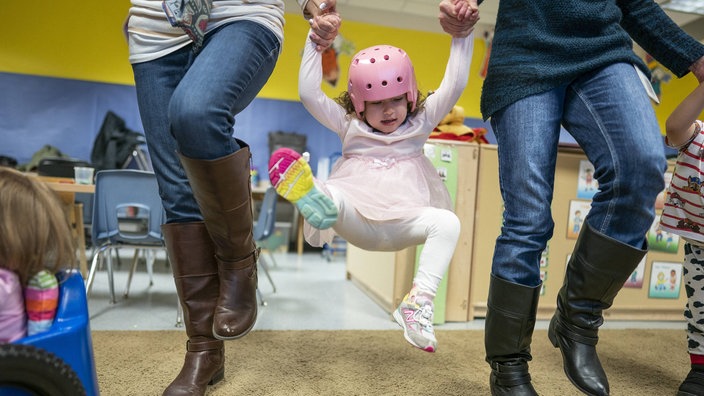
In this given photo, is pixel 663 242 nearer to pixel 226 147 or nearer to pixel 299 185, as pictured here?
pixel 299 185

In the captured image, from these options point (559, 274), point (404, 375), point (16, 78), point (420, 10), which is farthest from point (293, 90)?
point (404, 375)

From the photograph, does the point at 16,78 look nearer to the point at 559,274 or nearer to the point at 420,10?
the point at 420,10

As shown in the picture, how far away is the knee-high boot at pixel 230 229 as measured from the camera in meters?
1.20

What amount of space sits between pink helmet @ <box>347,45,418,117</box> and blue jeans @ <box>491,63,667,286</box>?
0.99 ft

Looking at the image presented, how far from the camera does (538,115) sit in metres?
1.30

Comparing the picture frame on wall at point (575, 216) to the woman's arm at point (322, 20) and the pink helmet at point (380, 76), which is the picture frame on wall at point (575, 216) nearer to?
the pink helmet at point (380, 76)

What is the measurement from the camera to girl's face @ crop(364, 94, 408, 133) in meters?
1.52

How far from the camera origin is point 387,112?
1513mm

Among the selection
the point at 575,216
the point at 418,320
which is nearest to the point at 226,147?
the point at 418,320

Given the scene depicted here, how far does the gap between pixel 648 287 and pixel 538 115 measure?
2686 mm

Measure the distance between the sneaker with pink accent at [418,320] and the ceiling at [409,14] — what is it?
615cm

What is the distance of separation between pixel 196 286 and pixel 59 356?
46 centimetres

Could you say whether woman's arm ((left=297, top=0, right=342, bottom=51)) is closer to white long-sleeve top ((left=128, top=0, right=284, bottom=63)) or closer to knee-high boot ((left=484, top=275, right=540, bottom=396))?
white long-sleeve top ((left=128, top=0, right=284, bottom=63))

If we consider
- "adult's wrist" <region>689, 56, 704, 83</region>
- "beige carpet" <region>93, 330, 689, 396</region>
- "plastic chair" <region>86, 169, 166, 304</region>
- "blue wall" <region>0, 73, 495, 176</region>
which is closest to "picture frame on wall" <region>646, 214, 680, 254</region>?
"beige carpet" <region>93, 330, 689, 396</region>
